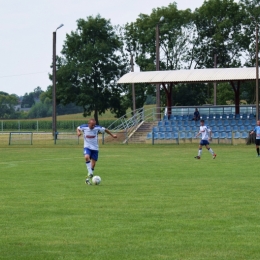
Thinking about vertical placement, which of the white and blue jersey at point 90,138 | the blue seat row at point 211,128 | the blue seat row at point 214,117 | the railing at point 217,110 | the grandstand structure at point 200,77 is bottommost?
the blue seat row at point 211,128

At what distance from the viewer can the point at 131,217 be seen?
13258 mm

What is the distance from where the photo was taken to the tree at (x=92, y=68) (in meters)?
86.9

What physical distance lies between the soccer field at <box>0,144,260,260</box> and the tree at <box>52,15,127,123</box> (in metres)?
63.6

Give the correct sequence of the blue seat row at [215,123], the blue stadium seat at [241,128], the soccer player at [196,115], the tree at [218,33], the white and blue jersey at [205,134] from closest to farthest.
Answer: the white and blue jersey at [205,134]
the blue stadium seat at [241,128]
the blue seat row at [215,123]
the soccer player at [196,115]
the tree at [218,33]

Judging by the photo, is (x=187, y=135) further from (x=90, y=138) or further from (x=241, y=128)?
(x=90, y=138)

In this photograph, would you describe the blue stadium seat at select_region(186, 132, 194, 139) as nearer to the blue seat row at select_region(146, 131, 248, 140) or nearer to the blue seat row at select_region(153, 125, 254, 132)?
the blue seat row at select_region(146, 131, 248, 140)

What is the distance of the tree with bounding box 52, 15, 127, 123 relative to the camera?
86.9 m

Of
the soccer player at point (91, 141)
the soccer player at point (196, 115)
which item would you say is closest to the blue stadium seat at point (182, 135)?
the soccer player at point (196, 115)

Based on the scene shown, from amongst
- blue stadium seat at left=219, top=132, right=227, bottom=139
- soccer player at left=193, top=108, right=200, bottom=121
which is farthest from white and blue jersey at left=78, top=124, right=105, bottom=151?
soccer player at left=193, top=108, right=200, bottom=121

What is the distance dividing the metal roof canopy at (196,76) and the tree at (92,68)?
85.0 ft

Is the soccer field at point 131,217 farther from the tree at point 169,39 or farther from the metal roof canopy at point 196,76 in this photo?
the tree at point 169,39

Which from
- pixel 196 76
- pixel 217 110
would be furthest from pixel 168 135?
pixel 217 110

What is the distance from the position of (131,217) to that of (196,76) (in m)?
45.6

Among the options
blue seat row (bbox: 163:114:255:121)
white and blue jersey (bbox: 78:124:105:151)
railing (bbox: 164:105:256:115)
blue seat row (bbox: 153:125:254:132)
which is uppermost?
railing (bbox: 164:105:256:115)
